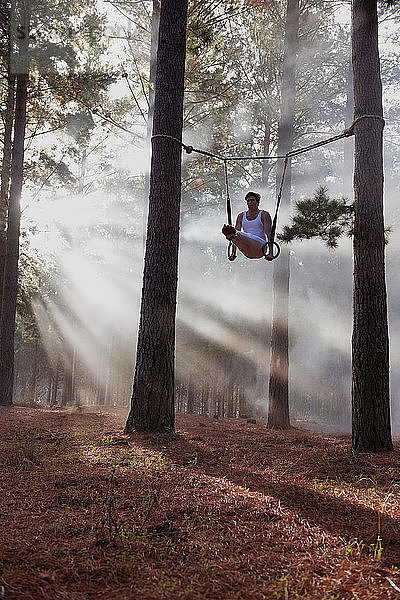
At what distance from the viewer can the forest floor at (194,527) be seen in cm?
187

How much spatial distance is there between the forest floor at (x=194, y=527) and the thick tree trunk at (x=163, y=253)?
1842 mm

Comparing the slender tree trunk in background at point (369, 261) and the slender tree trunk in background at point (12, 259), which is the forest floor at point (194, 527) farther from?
the slender tree trunk in background at point (12, 259)

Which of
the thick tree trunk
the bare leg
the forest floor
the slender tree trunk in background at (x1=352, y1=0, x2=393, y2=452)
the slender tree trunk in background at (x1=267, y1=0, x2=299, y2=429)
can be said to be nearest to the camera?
the forest floor

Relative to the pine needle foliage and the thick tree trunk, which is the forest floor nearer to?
the thick tree trunk

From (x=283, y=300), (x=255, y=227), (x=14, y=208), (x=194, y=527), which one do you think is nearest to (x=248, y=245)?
(x=255, y=227)

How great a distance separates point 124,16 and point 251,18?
3.52 m

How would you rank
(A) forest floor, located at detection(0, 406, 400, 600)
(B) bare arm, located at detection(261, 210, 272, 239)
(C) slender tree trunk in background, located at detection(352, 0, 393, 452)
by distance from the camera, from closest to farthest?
(A) forest floor, located at detection(0, 406, 400, 600) → (C) slender tree trunk in background, located at detection(352, 0, 393, 452) → (B) bare arm, located at detection(261, 210, 272, 239)

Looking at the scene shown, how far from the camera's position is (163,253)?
7320 millimetres

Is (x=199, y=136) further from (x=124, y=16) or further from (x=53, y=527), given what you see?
(x=53, y=527)

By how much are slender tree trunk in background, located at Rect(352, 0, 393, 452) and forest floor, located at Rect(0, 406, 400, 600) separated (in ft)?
3.52

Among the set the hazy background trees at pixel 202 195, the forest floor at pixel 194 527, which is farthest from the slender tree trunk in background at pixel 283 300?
the forest floor at pixel 194 527

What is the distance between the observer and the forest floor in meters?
1.87

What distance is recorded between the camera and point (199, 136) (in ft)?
56.1

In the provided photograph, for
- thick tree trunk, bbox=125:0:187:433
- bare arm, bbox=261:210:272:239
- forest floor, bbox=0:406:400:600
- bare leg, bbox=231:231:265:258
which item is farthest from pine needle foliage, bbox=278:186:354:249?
forest floor, bbox=0:406:400:600
